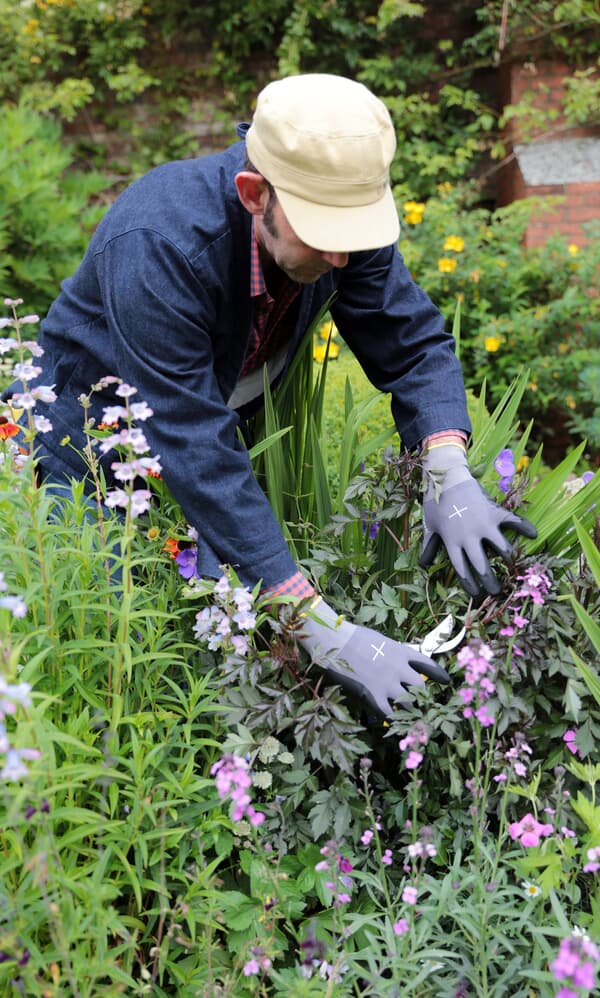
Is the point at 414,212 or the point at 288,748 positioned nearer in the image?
the point at 288,748

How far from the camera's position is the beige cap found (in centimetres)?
141

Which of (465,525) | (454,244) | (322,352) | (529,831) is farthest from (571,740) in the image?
(454,244)

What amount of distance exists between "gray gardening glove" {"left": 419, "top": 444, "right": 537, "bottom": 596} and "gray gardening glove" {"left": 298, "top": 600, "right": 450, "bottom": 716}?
193 millimetres

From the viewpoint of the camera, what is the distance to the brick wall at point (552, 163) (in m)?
4.68

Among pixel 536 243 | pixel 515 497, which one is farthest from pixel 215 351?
pixel 536 243

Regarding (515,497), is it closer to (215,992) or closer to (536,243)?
(215,992)

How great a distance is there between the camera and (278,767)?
1.44m

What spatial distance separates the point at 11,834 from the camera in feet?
3.59

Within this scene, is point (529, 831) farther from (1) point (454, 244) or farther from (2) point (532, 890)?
(1) point (454, 244)

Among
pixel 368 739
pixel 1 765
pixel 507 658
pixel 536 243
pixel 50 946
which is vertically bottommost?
pixel 536 243

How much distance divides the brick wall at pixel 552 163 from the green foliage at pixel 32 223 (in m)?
2.46

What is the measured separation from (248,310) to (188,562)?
55 centimetres

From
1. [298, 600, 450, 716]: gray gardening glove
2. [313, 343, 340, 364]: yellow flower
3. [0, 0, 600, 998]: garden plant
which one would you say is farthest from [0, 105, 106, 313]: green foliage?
[298, 600, 450, 716]: gray gardening glove

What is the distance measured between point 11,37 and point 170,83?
1110mm
